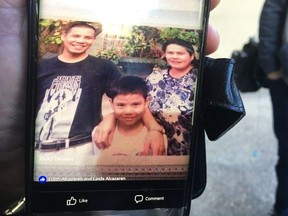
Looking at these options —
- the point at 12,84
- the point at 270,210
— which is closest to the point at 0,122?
the point at 12,84

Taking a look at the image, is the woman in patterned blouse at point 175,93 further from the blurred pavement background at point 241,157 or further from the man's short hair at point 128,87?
the blurred pavement background at point 241,157

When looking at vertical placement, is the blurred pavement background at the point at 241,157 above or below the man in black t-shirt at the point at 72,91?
below

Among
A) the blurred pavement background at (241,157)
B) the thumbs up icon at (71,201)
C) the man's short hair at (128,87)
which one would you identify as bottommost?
the blurred pavement background at (241,157)

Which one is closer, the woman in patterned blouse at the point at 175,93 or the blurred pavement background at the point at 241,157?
the woman in patterned blouse at the point at 175,93

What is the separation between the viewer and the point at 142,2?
0.49 m

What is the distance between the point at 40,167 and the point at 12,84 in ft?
0.31

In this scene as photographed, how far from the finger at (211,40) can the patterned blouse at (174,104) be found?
0.05 m

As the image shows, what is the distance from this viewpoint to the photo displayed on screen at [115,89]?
19.0 inches

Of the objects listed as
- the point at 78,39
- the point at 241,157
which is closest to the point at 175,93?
the point at 78,39

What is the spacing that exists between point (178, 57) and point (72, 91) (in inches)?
4.4

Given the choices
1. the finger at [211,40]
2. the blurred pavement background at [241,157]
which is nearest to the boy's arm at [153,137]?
the finger at [211,40]

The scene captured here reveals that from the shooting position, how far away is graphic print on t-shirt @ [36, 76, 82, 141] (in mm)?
485

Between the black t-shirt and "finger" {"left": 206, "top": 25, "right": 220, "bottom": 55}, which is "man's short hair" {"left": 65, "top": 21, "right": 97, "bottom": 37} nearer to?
the black t-shirt

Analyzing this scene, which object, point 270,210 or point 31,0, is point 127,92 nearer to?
point 31,0
